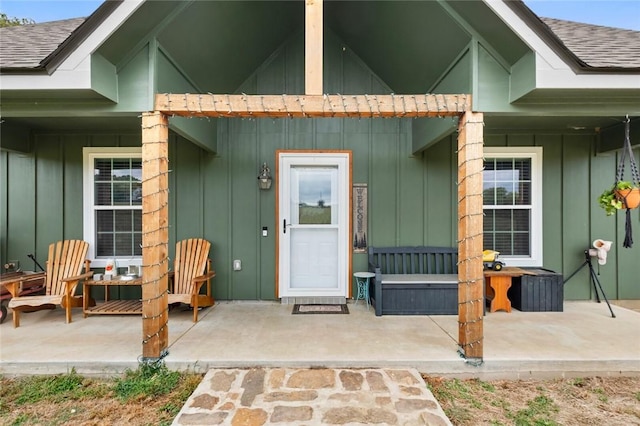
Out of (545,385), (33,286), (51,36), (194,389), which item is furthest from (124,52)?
(545,385)

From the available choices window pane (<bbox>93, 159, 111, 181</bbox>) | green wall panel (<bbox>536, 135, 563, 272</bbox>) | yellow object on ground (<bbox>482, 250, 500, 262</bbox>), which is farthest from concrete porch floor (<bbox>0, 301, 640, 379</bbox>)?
window pane (<bbox>93, 159, 111, 181</bbox>)

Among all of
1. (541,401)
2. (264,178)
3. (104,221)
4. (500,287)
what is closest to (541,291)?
(500,287)

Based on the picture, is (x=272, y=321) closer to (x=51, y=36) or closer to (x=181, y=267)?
(x=181, y=267)

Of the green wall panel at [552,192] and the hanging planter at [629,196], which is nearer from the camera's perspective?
the hanging planter at [629,196]

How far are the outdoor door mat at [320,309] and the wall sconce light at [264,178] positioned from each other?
1.70 meters

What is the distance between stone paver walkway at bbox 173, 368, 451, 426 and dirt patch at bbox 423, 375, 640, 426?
0.23m

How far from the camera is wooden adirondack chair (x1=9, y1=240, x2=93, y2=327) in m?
3.53

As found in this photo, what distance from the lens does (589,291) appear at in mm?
4500

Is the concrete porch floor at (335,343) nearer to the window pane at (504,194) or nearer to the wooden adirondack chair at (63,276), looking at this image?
the wooden adirondack chair at (63,276)

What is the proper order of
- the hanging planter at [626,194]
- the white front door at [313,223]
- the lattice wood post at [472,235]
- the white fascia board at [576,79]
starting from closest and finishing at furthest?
1. the white fascia board at [576,79]
2. the lattice wood post at [472,235]
3. the hanging planter at [626,194]
4. the white front door at [313,223]

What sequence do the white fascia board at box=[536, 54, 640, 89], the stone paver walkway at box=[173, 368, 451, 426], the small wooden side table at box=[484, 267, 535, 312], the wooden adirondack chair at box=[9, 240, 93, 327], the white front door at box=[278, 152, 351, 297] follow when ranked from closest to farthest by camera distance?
the stone paver walkway at box=[173, 368, 451, 426] → the white fascia board at box=[536, 54, 640, 89] → the wooden adirondack chair at box=[9, 240, 93, 327] → the small wooden side table at box=[484, 267, 535, 312] → the white front door at box=[278, 152, 351, 297]

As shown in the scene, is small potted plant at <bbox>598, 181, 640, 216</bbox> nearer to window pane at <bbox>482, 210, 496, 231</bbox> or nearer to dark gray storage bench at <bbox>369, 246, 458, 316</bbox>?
window pane at <bbox>482, 210, 496, 231</bbox>

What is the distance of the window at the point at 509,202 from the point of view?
4543mm

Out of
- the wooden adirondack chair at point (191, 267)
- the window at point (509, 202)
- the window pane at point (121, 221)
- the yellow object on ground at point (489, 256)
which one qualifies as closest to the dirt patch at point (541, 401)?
the yellow object on ground at point (489, 256)
